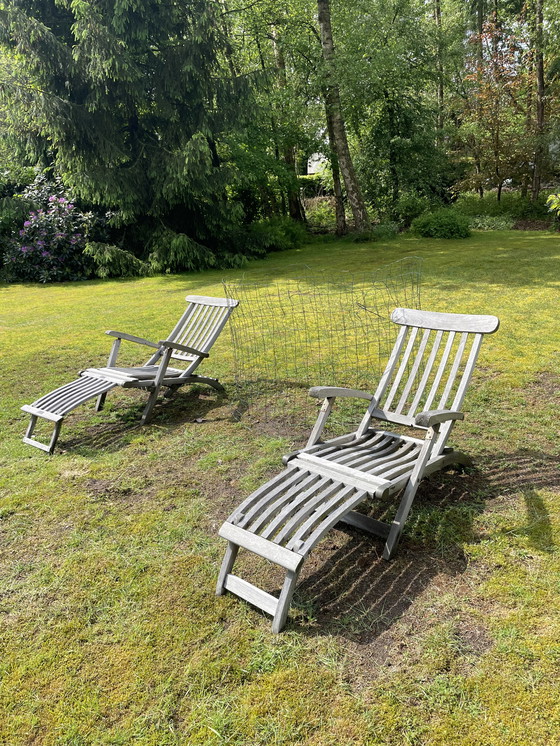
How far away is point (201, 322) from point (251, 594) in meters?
3.77

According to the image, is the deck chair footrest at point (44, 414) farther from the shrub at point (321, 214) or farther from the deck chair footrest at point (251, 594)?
the shrub at point (321, 214)

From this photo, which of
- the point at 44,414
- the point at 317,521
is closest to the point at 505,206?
the point at 44,414

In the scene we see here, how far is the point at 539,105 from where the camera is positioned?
16.4 meters

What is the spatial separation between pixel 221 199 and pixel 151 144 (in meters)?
2.36

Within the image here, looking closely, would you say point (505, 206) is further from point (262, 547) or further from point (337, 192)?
point (262, 547)

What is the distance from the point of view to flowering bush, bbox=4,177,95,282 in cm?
1459

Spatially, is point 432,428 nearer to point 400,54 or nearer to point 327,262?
point 327,262

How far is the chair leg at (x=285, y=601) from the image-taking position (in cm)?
236

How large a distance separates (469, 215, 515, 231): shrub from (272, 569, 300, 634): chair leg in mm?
16657

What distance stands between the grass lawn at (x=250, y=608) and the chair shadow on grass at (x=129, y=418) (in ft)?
0.11

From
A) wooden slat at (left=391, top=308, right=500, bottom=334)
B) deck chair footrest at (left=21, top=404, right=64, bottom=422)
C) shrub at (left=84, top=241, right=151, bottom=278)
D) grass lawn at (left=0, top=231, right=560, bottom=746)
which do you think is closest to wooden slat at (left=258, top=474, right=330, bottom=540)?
grass lawn at (left=0, top=231, right=560, bottom=746)

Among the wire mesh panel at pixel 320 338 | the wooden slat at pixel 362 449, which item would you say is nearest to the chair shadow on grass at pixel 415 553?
the wooden slat at pixel 362 449

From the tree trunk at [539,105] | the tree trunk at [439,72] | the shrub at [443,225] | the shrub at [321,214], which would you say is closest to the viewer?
the shrub at [443,225]

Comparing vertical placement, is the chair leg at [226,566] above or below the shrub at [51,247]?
below
